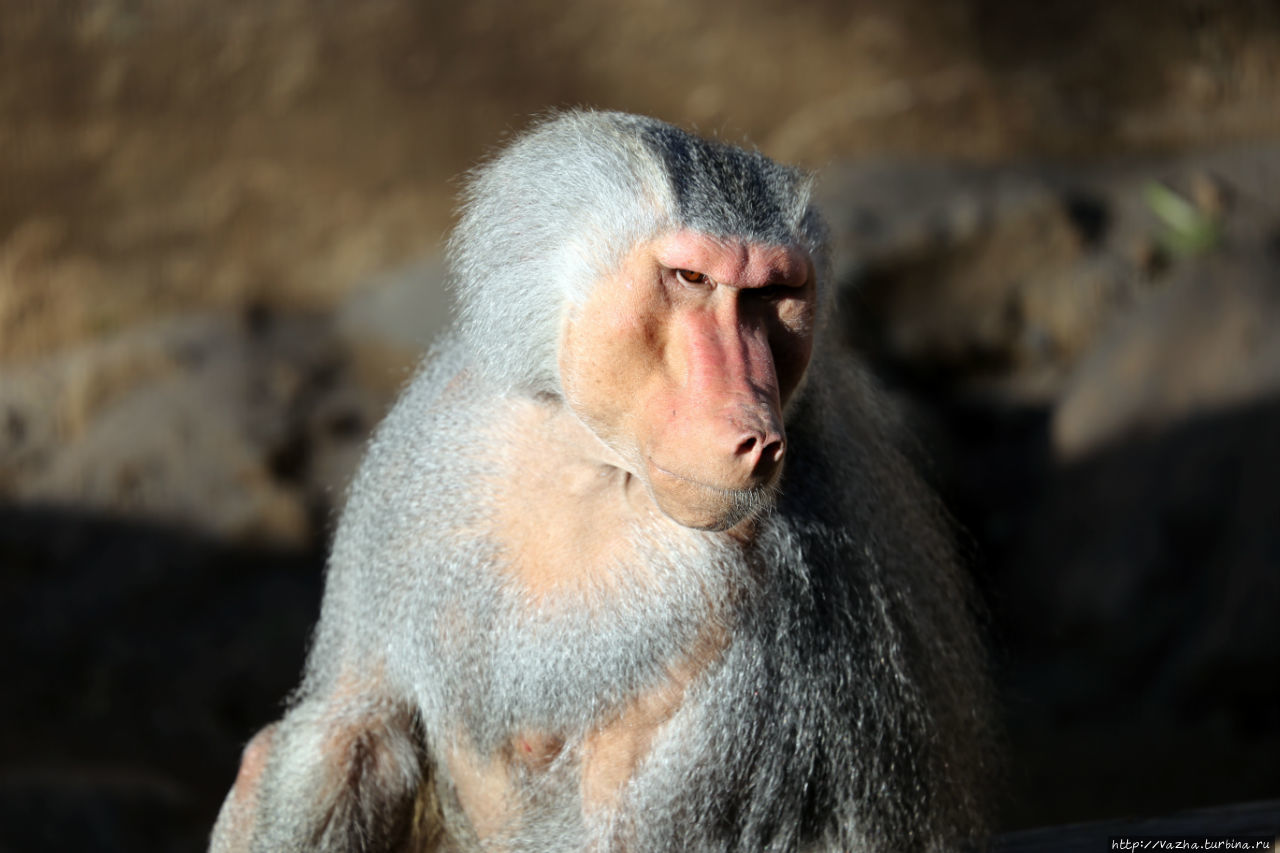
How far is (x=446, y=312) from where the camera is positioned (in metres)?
6.72

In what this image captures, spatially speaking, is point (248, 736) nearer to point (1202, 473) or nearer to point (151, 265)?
point (151, 265)

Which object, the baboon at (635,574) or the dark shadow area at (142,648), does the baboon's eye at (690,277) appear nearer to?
the baboon at (635,574)

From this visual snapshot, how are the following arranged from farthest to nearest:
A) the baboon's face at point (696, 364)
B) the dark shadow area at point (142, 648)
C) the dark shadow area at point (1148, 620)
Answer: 1. the dark shadow area at point (142, 648)
2. the dark shadow area at point (1148, 620)
3. the baboon's face at point (696, 364)

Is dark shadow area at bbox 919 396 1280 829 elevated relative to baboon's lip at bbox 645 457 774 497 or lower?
lower

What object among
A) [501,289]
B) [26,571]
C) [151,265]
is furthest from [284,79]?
[501,289]

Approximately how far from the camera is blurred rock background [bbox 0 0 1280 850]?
231 inches

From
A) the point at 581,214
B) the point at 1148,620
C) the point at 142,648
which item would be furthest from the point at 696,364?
the point at 142,648

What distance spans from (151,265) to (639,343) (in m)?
4.94

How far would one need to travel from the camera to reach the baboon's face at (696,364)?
2229 millimetres

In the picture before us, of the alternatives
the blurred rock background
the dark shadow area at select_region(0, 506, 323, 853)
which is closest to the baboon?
the blurred rock background

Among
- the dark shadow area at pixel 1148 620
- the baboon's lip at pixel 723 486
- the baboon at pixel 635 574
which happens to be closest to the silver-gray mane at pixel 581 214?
the baboon at pixel 635 574

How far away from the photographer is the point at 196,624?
630cm

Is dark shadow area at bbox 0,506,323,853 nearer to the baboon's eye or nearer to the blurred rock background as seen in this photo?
the blurred rock background

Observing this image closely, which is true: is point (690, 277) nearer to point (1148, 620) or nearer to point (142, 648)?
point (1148, 620)
